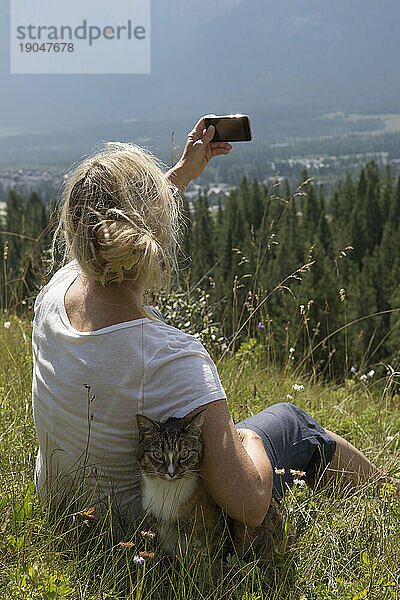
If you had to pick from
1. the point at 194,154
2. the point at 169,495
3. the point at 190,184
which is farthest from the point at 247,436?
the point at 190,184

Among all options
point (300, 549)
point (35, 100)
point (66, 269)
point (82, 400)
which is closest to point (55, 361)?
point (82, 400)

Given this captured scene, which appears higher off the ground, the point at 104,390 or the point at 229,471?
the point at 104,390

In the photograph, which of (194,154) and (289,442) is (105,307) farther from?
(194,154)

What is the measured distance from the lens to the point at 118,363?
151 centimetres

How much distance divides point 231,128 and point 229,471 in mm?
1354

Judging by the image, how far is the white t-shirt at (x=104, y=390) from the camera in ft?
4.92

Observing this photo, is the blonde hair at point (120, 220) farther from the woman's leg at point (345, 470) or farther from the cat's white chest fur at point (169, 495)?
the woman's leg at point (345, 470)

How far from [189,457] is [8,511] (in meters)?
0.59

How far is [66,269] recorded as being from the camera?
192 cm

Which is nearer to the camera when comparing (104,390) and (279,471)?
(104,390)

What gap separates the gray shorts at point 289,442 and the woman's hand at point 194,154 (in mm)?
947

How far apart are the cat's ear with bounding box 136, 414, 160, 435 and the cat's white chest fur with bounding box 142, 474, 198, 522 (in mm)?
153

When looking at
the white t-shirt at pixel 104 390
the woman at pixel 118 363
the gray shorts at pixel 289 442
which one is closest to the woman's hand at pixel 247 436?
the woman at pixel 118 363

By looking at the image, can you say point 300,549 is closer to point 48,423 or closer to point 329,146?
point 48,423
